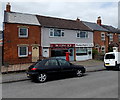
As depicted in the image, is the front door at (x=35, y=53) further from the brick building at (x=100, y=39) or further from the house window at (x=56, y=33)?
the brick building at (x=100, y=39)

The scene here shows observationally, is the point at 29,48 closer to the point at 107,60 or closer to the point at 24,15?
the point at 24,15

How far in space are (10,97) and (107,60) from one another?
37.6 feet

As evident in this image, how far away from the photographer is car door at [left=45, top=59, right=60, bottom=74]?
31.5 feet

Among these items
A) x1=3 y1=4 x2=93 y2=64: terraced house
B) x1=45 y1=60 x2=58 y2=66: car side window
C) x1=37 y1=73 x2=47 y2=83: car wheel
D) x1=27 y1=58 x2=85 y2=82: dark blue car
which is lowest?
x1=37 y1=73 x2=47 y2=83: car wheel

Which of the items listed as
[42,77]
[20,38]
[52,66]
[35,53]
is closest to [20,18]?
[20,38]

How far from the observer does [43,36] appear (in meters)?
20.5

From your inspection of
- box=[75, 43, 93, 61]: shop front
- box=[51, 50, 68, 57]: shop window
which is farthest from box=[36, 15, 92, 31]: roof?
box=[51, 50, 68, 57]: shop window

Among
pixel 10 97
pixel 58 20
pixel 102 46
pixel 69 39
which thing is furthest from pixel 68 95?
pixel 102 46

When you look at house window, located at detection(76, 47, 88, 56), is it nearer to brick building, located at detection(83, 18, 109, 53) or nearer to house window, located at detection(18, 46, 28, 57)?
brick building, located at detection(83, 18, 109, 53)

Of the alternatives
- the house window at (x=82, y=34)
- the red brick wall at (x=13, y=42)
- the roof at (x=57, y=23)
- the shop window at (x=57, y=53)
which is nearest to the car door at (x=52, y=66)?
the red brick wall at (x=13, y=42)

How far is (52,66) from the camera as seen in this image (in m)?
9.84

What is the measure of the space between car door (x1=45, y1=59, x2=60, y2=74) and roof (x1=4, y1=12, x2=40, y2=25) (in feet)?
35.3

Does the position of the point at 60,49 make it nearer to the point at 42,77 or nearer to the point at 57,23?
the point at 57,23

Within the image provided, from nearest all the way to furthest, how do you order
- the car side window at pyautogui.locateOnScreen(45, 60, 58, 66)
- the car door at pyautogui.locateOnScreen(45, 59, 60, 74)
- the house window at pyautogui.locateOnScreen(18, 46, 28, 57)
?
the car door at pyautogui.locateOnScreen(45, 59, 60, 74) < the car side window at pyautogui.locateOnScreen(45, 60, 58, 66) < the house window at pyautogui.locateOnScreen(18, 46, 28, 57)
